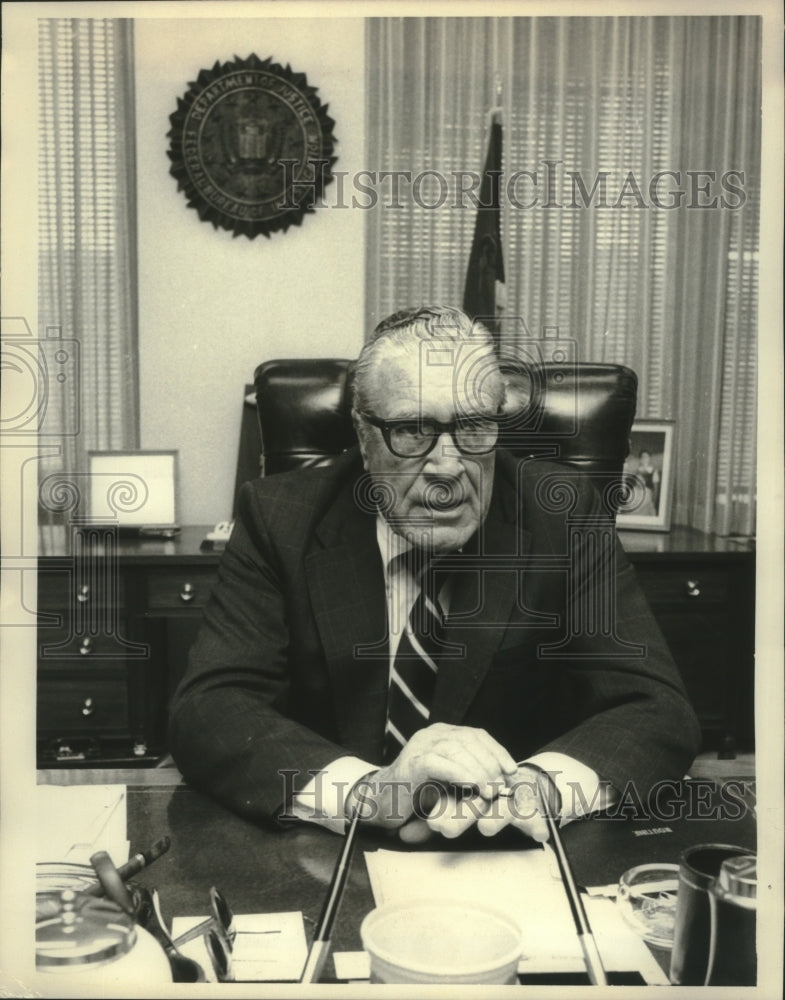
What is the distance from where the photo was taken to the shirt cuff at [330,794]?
97 cm

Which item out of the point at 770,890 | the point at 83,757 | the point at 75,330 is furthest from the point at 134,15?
the point at 83,757

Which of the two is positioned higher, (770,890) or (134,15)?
(134,15)

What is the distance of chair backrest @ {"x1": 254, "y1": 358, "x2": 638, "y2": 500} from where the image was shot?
1.70 metres

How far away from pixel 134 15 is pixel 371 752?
3.07 ft

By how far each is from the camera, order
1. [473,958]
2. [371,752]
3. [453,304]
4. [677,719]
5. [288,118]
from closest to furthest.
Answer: [473,958]
[677,719]
[371,752]
[288,118]
[453,304]

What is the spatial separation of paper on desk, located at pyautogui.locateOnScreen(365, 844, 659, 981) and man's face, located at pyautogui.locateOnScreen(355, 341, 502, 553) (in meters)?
0.51

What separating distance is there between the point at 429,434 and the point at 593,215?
1.71 meters

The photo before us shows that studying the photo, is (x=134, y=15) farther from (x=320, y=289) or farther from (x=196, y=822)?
(x=320, y=289)

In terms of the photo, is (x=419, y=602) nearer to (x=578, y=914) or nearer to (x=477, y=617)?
(x=477, y=617)

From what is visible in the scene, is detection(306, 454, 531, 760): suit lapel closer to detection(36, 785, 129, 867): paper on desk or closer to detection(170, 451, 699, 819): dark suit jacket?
detection(170, 451, 699, 819): dark suit jacket

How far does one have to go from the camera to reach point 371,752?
1262mm

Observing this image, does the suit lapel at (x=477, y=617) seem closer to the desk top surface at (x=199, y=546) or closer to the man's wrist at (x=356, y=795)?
the man's wrist at (x=356, y=795)

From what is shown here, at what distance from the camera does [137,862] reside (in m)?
0.87
